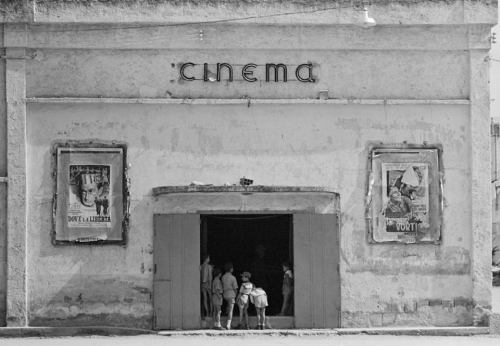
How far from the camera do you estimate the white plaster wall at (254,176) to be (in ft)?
94.9

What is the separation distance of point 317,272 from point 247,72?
4750 millimetres

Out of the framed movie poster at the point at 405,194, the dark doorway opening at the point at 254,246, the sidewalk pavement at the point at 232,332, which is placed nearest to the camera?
the sidewalk pavement at the point at 232,332

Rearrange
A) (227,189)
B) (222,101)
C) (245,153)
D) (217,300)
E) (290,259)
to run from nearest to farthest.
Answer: (227,189)
(217,300)
(222,101)
(245,153)
(290,259)

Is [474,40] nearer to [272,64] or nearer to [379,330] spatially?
[272,64]

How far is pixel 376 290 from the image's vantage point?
96.2 ft

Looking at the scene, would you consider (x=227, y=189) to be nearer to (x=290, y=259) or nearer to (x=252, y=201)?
(x=252, y=201)

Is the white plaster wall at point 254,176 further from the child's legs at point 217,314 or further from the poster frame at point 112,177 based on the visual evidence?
the child's legs at point 217,314

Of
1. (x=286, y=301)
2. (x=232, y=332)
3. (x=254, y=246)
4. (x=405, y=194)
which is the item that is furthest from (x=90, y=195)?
(x=405, y=194)

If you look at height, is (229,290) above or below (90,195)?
below

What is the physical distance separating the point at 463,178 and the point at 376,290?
322 cm

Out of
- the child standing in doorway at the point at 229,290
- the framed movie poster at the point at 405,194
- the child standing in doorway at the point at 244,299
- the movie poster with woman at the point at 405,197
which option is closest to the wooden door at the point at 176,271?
the child standing in doorway at the point at 229,290

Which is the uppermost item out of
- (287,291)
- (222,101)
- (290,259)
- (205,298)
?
(222,101)

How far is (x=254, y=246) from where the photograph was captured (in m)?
32.1

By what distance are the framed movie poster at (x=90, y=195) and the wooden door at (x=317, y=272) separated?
13.2 feet
